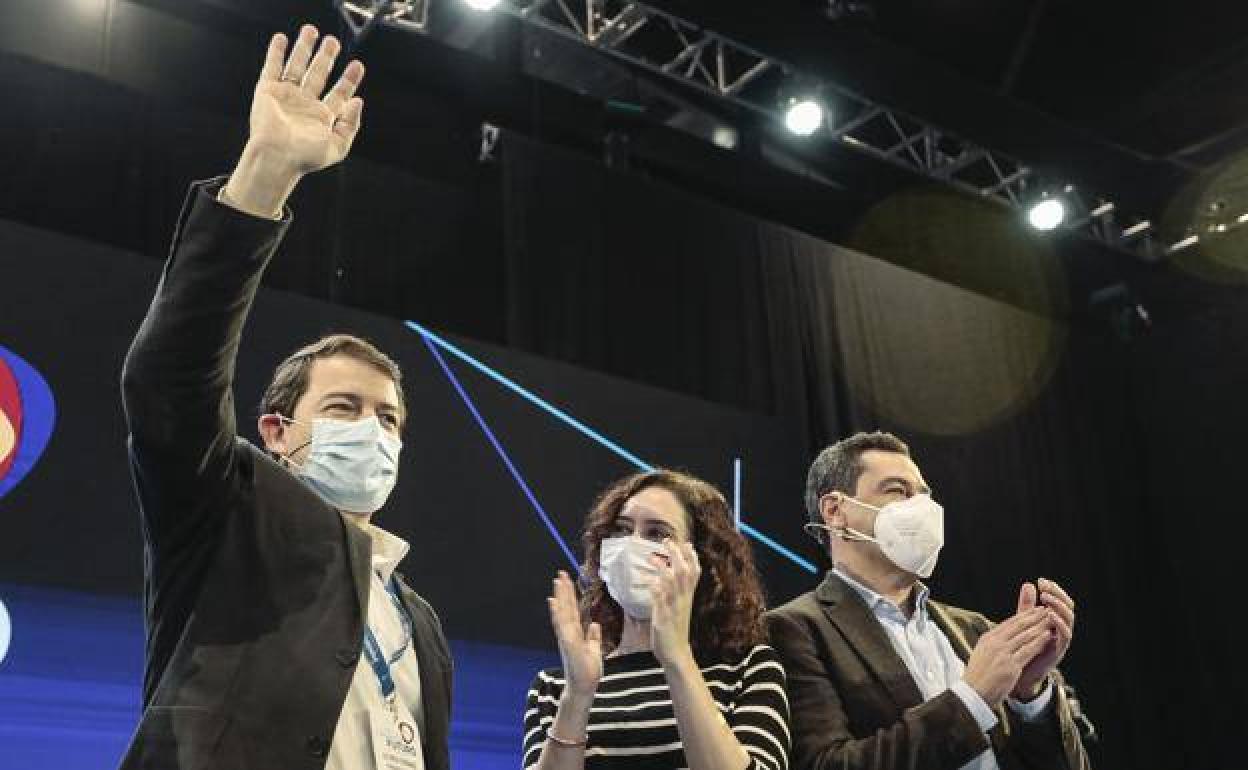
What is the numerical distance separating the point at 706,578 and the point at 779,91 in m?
4.21

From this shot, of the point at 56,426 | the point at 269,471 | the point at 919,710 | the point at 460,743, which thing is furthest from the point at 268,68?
the point at 460,743

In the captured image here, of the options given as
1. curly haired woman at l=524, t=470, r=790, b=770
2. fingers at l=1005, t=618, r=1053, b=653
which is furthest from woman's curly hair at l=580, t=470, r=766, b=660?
fingers at l=1005, t=618, r=1053, b=653

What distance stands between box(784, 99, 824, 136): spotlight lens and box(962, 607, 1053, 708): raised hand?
13.5 ft

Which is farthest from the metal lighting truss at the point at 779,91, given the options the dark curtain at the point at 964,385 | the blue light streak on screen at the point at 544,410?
the blue light streak on screen at the point at 544,410

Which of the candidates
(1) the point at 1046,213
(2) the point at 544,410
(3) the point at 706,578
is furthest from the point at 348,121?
(1) the point at 1046,213

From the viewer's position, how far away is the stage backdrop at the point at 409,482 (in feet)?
11.4

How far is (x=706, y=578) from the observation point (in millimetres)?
2346

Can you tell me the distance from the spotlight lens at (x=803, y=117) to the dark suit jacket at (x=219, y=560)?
15.5 ft

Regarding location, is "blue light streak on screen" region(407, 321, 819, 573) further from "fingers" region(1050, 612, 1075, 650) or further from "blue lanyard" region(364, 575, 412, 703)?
"blue lanyard" region(364, 575, 412, 703)

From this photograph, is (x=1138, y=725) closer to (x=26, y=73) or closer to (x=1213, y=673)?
(x=1213, y=673)

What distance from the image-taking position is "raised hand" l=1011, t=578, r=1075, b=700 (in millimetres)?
2217

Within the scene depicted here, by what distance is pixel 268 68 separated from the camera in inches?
61.6

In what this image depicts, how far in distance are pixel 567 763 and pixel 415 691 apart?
0.99ft

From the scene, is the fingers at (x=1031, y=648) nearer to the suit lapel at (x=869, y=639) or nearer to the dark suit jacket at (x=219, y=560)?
the suit lapel at (x=869, y=639)
